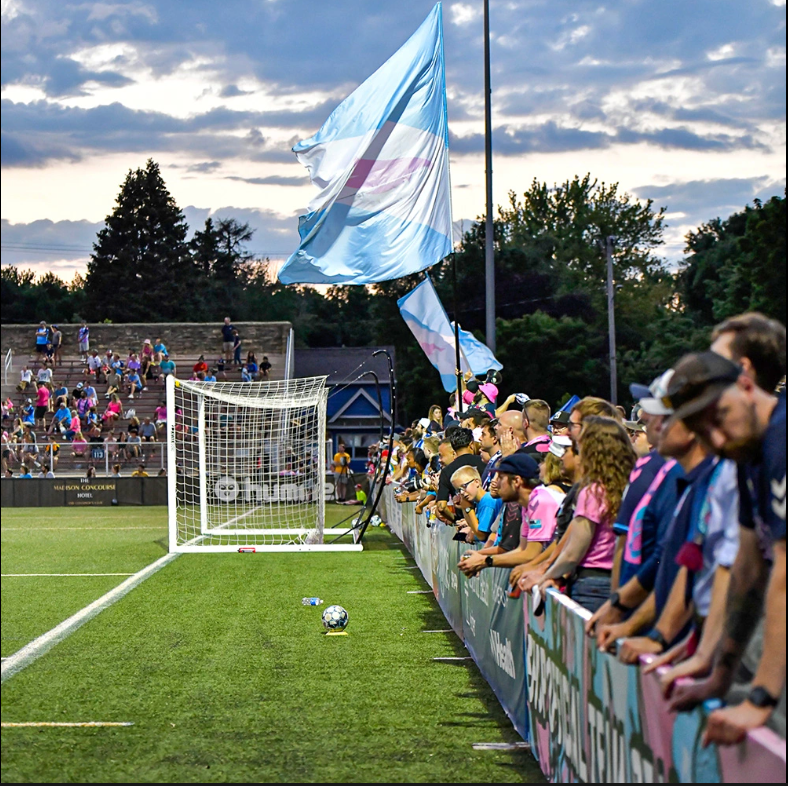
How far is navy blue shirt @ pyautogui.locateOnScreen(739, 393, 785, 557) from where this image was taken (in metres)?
3.01

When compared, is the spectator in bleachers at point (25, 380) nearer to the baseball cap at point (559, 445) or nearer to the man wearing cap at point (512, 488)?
the man wearing cap at point (512, 488)

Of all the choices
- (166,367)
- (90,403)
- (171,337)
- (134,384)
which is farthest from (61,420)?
(171,337)

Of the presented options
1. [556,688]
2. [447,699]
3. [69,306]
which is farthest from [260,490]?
[69,306]

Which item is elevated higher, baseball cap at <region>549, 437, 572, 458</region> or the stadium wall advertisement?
baseball cap at <region>549, 437, 572, 458</region>

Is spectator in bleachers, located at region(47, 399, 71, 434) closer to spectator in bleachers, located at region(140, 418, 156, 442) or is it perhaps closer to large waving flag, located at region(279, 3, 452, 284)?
spectator in bleachers, located at region(140, 418, 156, 442)

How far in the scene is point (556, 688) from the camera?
536 cm

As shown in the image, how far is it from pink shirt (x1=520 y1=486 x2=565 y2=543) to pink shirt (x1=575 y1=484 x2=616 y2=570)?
39.2 inches

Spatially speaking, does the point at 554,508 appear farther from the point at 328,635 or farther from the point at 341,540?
the point at 341,540

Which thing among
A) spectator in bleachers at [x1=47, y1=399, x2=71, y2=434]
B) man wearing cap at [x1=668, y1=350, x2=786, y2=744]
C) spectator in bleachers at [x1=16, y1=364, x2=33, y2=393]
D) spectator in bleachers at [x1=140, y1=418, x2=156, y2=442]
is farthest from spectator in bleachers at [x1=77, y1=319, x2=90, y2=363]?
man wearing cap at [x1=668, y1=350, x2=786, y2=744]

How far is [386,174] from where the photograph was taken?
575 inches

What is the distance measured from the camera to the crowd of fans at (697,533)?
3107 millimetres

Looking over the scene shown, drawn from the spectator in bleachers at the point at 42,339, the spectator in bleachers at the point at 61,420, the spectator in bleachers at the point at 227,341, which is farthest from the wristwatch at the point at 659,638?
the spectator in bleachers at the point at 42,339

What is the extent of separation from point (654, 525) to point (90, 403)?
38.7 meters

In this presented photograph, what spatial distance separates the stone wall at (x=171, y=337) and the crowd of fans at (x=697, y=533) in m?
42.3
